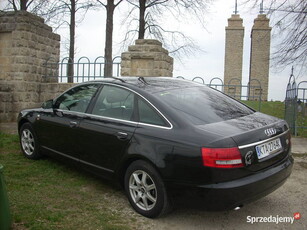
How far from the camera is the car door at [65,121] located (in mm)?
4613

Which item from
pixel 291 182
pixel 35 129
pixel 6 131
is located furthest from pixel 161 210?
pixel 6 131

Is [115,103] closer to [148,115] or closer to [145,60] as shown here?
[148,115]

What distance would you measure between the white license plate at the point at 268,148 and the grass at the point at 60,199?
1.50m

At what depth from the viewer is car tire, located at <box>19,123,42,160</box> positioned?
557 centimetres

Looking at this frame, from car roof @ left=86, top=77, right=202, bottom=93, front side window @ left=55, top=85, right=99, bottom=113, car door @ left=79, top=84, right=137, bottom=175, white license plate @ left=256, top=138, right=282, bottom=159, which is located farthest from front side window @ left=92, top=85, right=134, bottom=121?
white license plate @ left=256, top=138, right=282, bottom=159

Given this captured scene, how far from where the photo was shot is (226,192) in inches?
121

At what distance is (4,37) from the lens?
436 inches

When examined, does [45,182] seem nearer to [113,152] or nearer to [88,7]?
[113,152]

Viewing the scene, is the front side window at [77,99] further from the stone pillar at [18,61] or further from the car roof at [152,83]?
the stone pillar at [18,61]

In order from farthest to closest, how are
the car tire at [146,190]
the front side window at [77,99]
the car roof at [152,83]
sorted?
the front side window at [77,99]
the car roof at [152,83]
the car tire at [146,190]

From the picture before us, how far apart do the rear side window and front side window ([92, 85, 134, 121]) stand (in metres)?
0.15

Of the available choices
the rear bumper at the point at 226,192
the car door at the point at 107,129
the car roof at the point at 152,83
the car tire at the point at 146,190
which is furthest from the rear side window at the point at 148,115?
the rear bumper at the point at 226,192

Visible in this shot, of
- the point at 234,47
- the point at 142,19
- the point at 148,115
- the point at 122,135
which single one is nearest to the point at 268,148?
the point at 148,115

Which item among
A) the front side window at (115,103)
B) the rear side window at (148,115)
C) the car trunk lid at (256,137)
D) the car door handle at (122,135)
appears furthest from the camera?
the front side window at (115,103)
